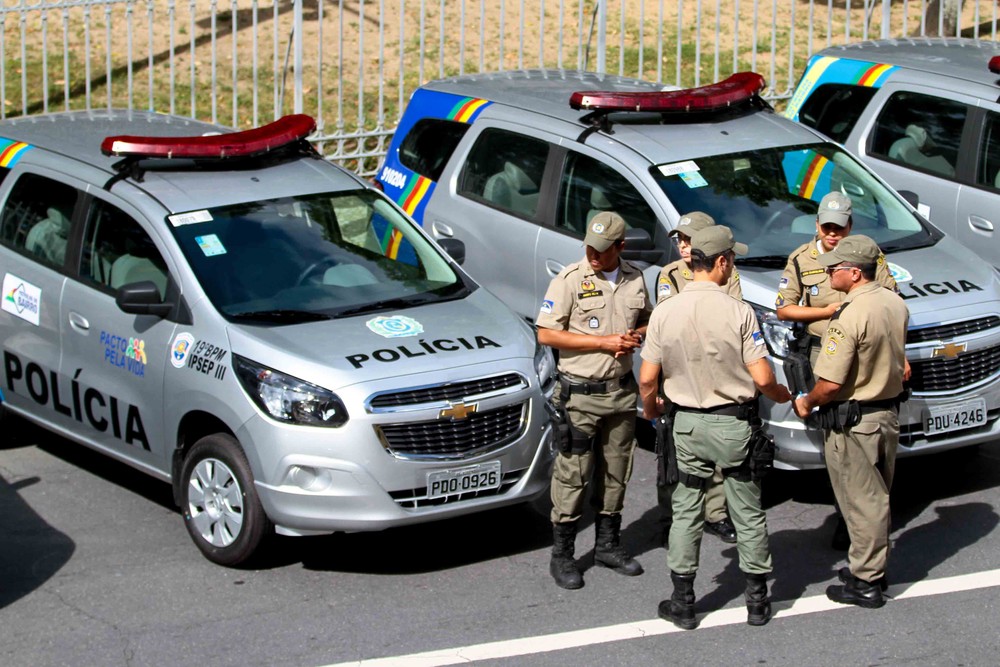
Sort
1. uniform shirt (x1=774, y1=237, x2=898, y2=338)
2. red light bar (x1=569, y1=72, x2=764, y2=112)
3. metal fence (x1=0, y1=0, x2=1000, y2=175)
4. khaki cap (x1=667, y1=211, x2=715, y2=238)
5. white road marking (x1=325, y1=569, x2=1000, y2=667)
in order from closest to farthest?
white road marking (x1=325, y1=569, x2=1000, y2=667) → khaki cap (x1=667, y1=211, x2=715, y2=238) → uniform shirt (x1=774, y1=237, x2=898, y2=338) → red light bar (x1=569, y1=72, x2=764, y2=112) → metal fence (x1=0, y1=0, x2=1000, y2=175)

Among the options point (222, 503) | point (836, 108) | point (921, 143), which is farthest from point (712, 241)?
point (836, 108)

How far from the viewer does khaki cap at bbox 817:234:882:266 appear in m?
6.29

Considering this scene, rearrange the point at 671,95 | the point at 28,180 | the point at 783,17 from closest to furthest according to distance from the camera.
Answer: the point at 28,180 < the point at 671,95 < the point at 783,17

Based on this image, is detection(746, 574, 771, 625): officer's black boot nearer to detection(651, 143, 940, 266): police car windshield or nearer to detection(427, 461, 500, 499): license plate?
detection(427, 461, 500, 499): license plate

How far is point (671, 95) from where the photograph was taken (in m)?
8.69

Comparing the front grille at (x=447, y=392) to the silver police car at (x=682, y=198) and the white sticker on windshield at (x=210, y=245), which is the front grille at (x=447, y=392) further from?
the white sticker on windshield at (x=210, y=245)

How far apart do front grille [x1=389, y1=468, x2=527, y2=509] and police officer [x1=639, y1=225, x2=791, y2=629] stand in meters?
0.96

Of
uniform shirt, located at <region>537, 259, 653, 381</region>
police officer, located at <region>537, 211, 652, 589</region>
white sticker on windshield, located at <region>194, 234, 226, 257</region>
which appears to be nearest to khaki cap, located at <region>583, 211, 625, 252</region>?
police officer, located at <region>537, 211, 652, 589</region>

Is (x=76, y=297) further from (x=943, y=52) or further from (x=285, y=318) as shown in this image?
(x=943, y=52)

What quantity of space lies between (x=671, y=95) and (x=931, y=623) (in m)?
3.60

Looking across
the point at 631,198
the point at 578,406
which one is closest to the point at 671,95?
the point at 631,198

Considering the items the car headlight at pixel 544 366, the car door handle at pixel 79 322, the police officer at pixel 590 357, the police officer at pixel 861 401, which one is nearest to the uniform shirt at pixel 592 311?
the police officer at pixel 590 357

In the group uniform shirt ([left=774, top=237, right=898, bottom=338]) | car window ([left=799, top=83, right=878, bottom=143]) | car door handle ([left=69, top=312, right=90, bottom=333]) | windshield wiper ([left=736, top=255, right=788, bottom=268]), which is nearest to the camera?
uniform shirt ([left=774, top=237, right=898, bottom=338])

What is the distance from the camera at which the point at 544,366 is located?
23.8ft
